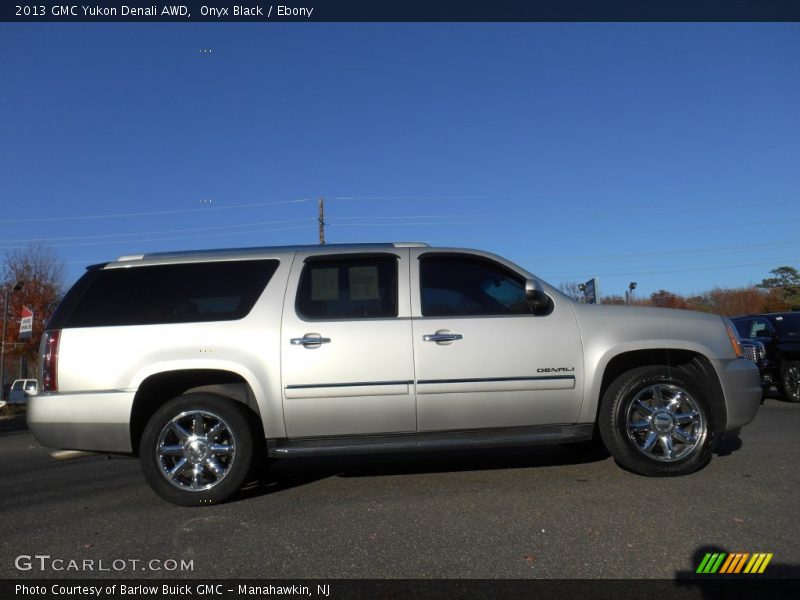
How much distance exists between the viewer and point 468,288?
4.89 meters

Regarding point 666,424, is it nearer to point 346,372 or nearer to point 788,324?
point 346,372

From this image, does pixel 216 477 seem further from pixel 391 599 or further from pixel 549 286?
pixel 549 286

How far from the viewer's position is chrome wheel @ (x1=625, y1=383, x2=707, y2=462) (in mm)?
4656

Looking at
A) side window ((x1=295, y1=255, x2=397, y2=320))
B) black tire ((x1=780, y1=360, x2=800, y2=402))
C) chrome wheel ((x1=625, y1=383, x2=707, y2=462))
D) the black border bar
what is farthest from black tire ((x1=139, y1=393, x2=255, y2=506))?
black tire ((x1=780, y1=360, x2=800, y2=402))

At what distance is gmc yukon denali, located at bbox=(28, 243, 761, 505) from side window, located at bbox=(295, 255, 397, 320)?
0.04 feet

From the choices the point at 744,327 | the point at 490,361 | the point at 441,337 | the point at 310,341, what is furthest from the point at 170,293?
the point at 744,327

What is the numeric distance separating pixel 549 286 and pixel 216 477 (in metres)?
2.92

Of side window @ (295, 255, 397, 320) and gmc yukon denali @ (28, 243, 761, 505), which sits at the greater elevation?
side window @ (295, 255, 397, 320)

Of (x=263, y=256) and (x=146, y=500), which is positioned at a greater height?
(x=263, y=256)

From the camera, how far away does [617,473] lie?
4918mm

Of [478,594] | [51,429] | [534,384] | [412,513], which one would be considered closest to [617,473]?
[534,384]

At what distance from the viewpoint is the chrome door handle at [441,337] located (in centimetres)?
455

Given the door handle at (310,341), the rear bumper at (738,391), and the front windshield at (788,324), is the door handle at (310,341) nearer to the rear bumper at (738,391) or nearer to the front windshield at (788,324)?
the rear bumper at (738,391)

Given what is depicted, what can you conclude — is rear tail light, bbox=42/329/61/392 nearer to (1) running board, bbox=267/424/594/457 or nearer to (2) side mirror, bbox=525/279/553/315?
(1) running board, bbox=267/424/594/457
